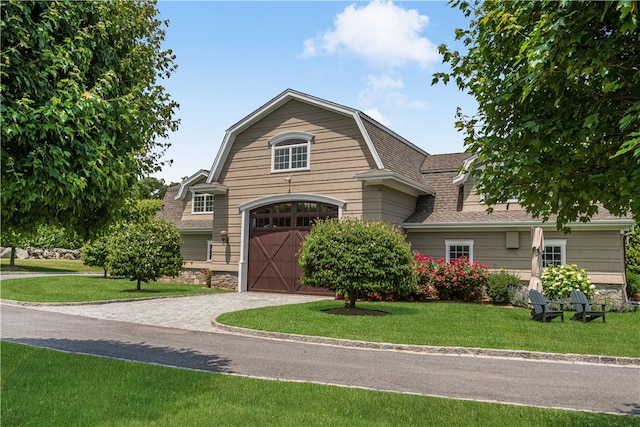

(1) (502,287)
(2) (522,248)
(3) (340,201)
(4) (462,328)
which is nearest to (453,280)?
(1) (502,287)

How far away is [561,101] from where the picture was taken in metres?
4.66

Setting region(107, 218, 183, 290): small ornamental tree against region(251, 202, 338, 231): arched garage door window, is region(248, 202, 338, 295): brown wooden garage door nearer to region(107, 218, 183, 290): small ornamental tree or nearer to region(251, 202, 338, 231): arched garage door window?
region(251, 202, 338, 231): arched garage door window

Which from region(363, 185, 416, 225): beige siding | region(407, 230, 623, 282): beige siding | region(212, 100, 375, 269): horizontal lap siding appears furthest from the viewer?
region(212, 100, 375, 269): horizontal lap siding

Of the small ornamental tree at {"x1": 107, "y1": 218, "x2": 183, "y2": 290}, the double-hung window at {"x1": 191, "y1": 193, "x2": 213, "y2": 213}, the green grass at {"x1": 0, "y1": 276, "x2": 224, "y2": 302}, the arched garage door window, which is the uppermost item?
the double-hung window at {"x1": 191, "y1": 193, "x2": 213, "y2": 213}

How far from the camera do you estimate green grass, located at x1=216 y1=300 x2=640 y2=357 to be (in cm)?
1000

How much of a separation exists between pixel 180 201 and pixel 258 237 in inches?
432

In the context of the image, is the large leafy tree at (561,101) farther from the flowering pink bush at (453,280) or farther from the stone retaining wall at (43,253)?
the stone retaining wall at (43,253)

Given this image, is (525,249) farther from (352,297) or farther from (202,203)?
(202,203)

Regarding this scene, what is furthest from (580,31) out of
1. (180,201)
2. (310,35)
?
(180,201)

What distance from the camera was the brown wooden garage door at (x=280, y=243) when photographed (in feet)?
69.7

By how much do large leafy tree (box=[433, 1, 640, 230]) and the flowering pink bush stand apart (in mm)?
13201

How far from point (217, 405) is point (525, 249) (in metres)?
16.5

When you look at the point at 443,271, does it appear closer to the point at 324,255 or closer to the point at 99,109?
the point at 324,255

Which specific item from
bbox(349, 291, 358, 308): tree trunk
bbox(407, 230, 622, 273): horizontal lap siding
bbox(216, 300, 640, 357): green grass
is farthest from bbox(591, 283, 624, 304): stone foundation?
bbox(349, 291, 358, 308): tree trunk
